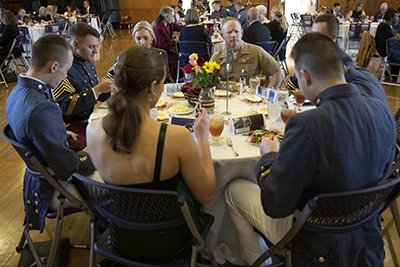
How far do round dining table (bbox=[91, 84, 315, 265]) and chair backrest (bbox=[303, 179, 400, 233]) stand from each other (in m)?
0.51

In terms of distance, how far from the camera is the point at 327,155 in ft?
3.65

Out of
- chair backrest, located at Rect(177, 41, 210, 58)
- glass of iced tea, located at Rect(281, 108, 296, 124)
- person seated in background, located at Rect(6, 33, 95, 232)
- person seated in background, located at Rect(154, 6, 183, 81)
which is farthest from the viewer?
person seated in background, located at Rect(154, 6, 183, 81)

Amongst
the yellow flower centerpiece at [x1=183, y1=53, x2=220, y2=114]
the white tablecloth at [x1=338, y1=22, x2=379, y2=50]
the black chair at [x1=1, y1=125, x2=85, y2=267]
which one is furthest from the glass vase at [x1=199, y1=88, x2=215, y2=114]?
the white tablecloth at [x1=338, y1=22, x2=379, y2=50]

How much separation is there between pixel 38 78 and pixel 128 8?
14550mm

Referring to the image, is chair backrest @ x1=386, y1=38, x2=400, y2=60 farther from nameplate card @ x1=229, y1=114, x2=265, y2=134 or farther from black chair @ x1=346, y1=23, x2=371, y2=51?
nameplate card @ x1=229, y1=114, x2=265, y2=134

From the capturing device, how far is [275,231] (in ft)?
4.82

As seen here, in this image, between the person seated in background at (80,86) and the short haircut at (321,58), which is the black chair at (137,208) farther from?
the person seated in background at (80,86)

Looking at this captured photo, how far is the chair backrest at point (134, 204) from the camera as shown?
113 centimetres

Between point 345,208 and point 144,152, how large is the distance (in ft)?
2.62

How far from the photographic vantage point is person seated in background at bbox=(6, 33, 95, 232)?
158cm

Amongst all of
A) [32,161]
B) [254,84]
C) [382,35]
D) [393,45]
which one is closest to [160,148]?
[32,161]

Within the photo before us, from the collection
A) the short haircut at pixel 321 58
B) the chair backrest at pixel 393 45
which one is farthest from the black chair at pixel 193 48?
the short haircut at pixel 321 58

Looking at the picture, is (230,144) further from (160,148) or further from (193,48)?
(193,48)

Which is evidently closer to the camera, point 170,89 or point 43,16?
point 170,89
